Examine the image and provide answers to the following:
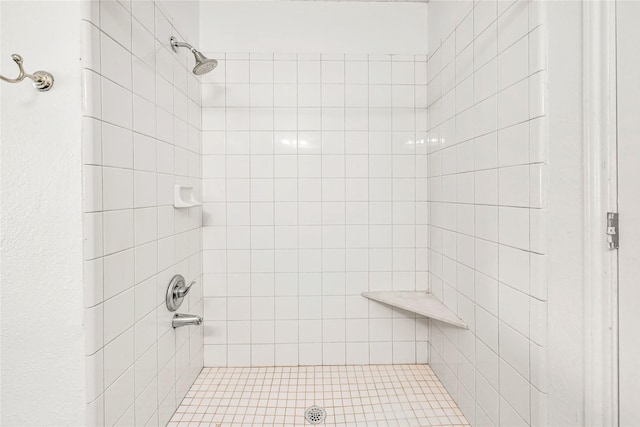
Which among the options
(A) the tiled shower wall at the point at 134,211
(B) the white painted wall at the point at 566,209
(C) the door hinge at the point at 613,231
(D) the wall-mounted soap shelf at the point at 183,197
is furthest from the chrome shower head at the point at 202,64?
(C) the door hinge at the point at 613,231

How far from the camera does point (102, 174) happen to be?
923 mm

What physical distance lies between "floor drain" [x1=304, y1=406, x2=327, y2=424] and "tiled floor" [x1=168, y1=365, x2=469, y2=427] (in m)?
0.02

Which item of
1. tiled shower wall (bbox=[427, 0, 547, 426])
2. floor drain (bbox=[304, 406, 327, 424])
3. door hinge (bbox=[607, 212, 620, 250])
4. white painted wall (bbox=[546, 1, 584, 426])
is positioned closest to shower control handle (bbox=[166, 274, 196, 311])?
floor drain (bbox=[304, 406, 327, 424])

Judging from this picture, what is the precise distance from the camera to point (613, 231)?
2.81ft

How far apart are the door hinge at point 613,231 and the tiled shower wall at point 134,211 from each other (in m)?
1.40

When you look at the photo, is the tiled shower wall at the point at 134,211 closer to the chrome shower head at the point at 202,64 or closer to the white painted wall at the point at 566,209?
the chrome shower head at the point at 202,64

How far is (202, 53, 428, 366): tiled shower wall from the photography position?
179cm

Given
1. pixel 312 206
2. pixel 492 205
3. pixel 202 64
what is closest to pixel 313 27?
pixel 202 64

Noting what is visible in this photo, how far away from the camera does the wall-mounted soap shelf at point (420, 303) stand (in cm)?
143

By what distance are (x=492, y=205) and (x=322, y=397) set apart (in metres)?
1.14

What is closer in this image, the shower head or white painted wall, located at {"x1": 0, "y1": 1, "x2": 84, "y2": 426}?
white painted wall, located at {"x1": 0, "y1": 1, "x2": 84, "y2": 426}

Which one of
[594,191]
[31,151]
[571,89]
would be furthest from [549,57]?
[31,151]

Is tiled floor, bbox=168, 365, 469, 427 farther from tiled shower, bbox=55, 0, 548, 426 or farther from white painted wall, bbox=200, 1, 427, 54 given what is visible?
white painted wall, bbox=200, 1, 427, 54

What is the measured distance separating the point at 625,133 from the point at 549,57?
0.28 meters
